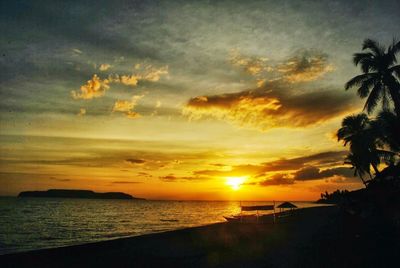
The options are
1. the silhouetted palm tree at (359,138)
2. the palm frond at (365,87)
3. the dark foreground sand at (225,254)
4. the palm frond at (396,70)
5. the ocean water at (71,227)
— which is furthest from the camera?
the silhouetted palm tree at (359,138)

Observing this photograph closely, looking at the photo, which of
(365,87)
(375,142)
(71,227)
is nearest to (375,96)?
(365,87)

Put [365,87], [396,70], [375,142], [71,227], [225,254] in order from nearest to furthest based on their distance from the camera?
[225,254] → [396,70] → [365,87] → [375,142] → [71,227]

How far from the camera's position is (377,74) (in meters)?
28.7

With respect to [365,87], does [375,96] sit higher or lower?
lower

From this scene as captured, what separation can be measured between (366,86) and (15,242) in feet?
136

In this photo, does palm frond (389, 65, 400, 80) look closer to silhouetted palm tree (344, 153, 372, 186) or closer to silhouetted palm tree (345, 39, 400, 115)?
silhouetted palm tree (345, 39, 400, 115)

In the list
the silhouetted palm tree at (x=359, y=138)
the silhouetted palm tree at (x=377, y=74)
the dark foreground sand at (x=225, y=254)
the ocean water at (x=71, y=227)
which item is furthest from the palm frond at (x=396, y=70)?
the ocean water at (x=71, y=227)

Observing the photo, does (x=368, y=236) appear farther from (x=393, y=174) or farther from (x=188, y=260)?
(x=188, y=260)

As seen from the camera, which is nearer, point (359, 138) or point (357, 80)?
point (357, 80)

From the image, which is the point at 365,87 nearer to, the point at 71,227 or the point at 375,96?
the point at 375,96

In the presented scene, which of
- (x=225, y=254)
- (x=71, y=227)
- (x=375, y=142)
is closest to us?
(x=225, y=254)

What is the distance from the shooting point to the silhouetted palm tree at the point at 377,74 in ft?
91.9

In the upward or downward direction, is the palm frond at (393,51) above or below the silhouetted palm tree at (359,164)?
above

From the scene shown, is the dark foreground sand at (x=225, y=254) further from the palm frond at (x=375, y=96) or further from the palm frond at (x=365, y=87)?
the palm frond at (x=365, y=87)
